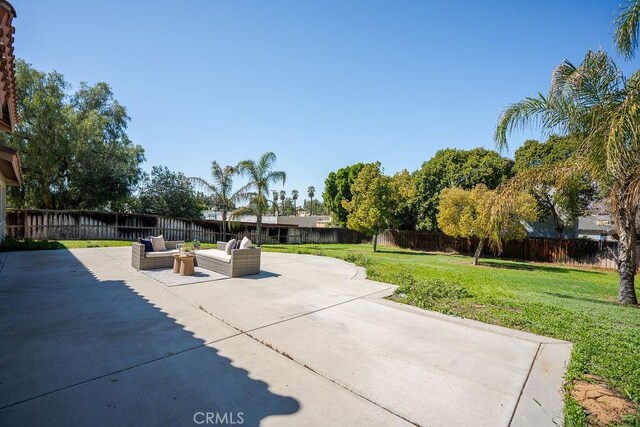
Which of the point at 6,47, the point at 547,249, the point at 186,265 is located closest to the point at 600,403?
the point at 6,47

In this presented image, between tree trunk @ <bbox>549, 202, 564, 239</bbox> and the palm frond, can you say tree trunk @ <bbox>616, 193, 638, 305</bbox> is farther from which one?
the palm frond

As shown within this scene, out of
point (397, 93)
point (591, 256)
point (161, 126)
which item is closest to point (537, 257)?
point (591, 256)

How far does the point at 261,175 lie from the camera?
18.8 metres

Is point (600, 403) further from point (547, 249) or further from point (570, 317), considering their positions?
point (547, 249)

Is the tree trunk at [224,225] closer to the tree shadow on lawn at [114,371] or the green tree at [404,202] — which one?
the green tree at [404,202]

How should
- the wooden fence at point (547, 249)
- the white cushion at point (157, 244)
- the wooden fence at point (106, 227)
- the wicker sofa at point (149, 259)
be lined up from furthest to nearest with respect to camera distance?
1. the wooden fence at point (547, 249)
2. the wooden fence at point (106, 227)
3. the white cushion at point (157, 244)
4. the wicker sofa at point (149, 259)

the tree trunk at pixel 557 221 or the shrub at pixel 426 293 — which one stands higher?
the tree trunk at pixel 557 221

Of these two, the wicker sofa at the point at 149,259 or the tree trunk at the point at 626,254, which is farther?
the wicker sofa at the point at 149,259

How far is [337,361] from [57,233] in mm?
19185

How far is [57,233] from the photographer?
15.8 metres

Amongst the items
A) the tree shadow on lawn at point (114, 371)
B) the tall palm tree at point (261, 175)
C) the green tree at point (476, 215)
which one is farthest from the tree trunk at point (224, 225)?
the tree shadow on lawn at point (114, 371)

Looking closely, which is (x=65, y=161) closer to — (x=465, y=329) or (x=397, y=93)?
(x=397, y=93)

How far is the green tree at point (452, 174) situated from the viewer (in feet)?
69.7

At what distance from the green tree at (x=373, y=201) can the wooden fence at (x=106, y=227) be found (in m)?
8.06
